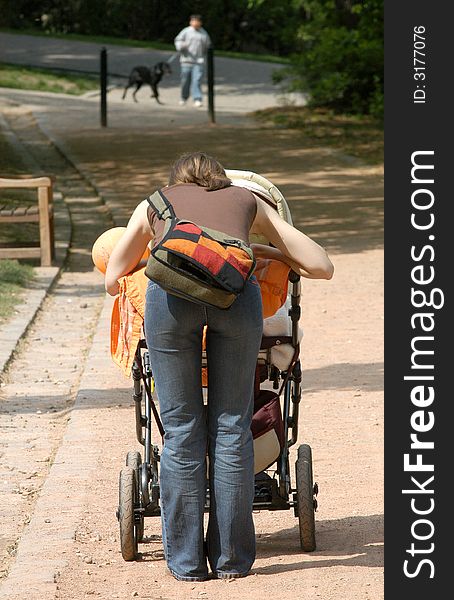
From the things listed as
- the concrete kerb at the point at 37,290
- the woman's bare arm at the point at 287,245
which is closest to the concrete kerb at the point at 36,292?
the concrete kerb at the point at 37,290

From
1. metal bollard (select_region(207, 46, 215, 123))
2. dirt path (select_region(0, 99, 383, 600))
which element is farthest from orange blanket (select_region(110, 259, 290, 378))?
metal bollard (select_region(207, 46, 215, 123))

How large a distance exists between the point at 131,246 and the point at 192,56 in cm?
2307

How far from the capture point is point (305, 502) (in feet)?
17.9

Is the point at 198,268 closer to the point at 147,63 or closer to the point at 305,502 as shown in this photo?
the point at 305,502

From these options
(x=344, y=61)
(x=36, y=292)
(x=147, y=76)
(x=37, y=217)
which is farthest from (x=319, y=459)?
(x=147, y=76)

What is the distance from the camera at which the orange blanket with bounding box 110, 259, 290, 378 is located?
17.4 ft

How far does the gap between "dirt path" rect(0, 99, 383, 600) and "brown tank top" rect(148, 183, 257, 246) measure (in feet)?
4.32

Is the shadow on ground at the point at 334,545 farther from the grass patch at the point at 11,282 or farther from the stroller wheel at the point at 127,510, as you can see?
the grass patch at the point at 11,282

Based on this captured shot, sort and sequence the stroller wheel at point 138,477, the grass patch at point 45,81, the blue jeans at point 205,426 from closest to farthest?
the blue jeans at point 205,426
the stroller wheel at point 138,477
the grass patch at point 45,81

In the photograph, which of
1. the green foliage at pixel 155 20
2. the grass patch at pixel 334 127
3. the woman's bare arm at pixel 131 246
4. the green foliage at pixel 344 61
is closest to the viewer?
the woman's bare arm at pixel 131 246

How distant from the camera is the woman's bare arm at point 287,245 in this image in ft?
16.8

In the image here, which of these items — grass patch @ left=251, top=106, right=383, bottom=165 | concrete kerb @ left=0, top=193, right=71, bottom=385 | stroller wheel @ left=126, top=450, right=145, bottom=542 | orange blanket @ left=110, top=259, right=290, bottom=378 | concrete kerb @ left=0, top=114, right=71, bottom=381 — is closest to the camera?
orange blanket @ left=110, top=259, right=290, bottom=378

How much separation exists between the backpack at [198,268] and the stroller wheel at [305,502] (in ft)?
3.29

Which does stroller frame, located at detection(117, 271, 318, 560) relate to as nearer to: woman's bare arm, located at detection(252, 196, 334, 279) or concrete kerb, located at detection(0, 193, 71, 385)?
woman's bare arm, located at detection(252, 196, 334, 279)
